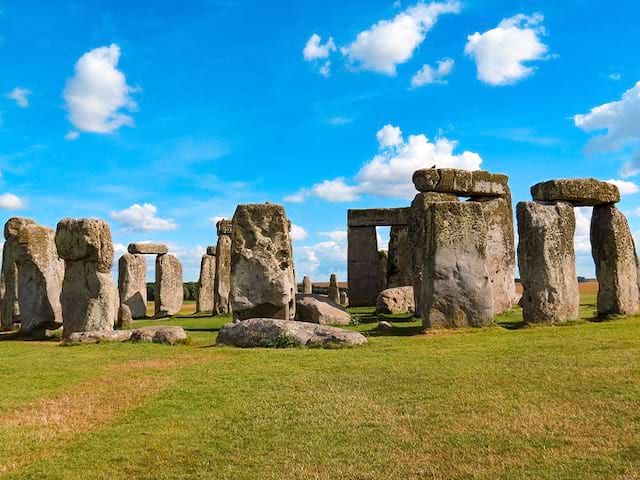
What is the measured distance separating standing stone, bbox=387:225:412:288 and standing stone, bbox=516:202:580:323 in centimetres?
1335

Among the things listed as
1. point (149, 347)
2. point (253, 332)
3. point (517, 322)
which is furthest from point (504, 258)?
point (149, 347)

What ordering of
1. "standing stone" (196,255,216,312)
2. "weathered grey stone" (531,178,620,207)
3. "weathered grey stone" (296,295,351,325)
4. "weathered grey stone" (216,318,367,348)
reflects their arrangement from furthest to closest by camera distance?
"standing stone" (196,255,216,312) → "weathered grey stone" (296,295,351,325) → "weathered grey stone" (531,178,620,207) → "weathered grey stone" (216,318,367,348)

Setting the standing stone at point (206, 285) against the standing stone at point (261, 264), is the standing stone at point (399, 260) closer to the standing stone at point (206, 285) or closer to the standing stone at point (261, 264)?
the standing stone at point (206, 285)

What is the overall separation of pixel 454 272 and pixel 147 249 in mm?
19120

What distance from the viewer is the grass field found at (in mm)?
5523

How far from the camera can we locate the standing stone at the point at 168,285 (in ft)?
91.3

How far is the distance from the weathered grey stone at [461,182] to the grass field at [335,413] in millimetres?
8459

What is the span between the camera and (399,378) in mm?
8773

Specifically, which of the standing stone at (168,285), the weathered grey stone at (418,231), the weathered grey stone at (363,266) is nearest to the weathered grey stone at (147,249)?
the standing stone at (168,285)

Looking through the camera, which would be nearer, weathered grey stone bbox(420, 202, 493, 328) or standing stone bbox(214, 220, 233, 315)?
weathered grey stone bbox(420, 202, 493, 328)

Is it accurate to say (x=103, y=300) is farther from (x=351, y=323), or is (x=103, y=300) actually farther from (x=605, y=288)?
(x=605, y=288)

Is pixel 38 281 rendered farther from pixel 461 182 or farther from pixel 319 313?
pixel 461 182

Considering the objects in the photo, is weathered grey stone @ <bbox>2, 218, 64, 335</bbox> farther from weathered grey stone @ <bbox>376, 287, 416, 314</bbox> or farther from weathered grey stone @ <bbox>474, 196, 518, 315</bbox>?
weathered grey stone @ <bbox>474, 196, 518, 315</bbox>

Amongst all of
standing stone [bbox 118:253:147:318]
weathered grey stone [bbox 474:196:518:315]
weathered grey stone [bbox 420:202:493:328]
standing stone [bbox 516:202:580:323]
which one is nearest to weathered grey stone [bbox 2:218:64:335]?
standing stone [bbox 118:253:147:318]
